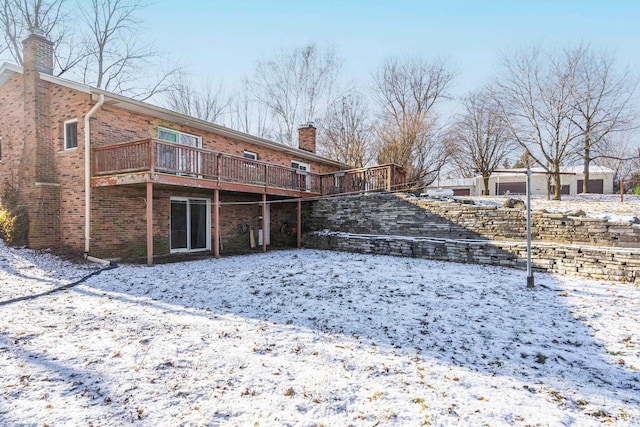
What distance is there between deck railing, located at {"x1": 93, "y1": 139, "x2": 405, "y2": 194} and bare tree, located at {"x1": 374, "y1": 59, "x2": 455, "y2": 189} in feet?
24.4

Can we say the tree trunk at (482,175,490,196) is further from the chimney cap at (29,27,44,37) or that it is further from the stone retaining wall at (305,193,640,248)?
the chimney cap at (29,27,44,37)

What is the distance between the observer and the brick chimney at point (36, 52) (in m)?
9.46

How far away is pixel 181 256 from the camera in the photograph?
10.2 metres

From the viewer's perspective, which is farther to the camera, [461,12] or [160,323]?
[461,12]

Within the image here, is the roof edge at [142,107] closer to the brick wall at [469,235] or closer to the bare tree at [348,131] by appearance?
the brick wall at [469,235]

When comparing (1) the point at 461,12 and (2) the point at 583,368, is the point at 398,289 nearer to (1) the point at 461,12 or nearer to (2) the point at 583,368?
(2) the point at 583,368

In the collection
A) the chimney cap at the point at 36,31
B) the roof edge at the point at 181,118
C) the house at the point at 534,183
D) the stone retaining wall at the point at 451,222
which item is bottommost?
the stone retaining wall at the point at 451,222

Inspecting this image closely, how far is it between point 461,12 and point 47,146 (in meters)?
12.3

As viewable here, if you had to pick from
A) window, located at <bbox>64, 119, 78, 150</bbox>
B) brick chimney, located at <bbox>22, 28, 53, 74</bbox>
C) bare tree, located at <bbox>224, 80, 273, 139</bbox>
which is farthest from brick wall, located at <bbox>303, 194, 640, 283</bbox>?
bare tree, located at <bbox>224, 80, 273, 139</bbox>

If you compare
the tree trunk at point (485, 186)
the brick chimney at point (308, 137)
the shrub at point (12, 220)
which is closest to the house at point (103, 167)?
the shrub at point (12, 220)

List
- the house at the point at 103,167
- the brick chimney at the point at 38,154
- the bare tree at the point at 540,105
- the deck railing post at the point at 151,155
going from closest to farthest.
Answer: the deck railing post at the point at 151,155 < the house at the point at 103,167 < the brick chimney at the point at 38,154 < the bare tree at the point at 540,105

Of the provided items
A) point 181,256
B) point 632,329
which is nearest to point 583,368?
point 632,329

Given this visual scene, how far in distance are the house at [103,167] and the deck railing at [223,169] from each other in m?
0.03

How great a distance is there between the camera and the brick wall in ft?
24.8
